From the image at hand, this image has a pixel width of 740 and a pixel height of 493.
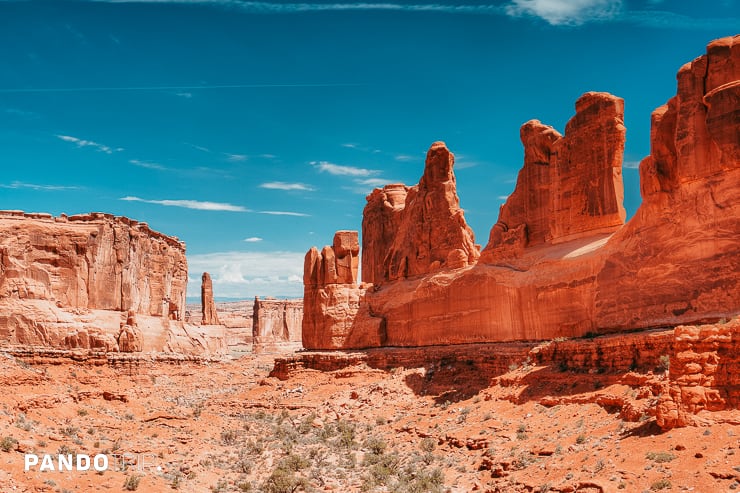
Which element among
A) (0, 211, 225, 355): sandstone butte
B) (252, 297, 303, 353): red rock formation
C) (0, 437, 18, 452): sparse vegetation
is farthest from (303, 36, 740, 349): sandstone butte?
(252, 297, 303, 353): red rock formation

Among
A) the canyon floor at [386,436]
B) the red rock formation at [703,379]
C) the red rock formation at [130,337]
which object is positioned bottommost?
the canyon floor at [386,436]

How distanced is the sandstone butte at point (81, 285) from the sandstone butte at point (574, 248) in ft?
37.3

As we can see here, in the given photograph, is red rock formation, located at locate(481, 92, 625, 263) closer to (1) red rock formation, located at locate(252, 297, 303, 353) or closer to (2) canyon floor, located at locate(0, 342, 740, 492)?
(2) canyon floor, located at locate(0, 342, 740, 492)

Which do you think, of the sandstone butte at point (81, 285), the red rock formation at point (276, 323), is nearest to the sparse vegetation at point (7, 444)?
the sandstone butte at point (81, 285)

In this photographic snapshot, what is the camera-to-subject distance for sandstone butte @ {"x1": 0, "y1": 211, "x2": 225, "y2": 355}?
135 feet

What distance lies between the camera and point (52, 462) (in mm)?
18609

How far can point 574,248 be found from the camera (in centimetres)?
2856

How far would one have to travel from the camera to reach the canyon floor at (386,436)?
53.2 ft

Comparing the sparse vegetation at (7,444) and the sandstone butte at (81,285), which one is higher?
the sandstone butte at (81,285)

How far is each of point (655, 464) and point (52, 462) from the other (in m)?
13.4

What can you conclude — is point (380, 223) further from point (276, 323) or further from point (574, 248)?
point (276, 323)

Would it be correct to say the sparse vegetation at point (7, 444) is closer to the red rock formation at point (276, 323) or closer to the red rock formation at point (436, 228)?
the red rock formation at point (436, 228)

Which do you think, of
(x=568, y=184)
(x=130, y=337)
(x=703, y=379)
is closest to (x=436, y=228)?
(x=568, y=184)

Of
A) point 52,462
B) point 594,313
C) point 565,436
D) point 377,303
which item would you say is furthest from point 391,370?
point 52,462
